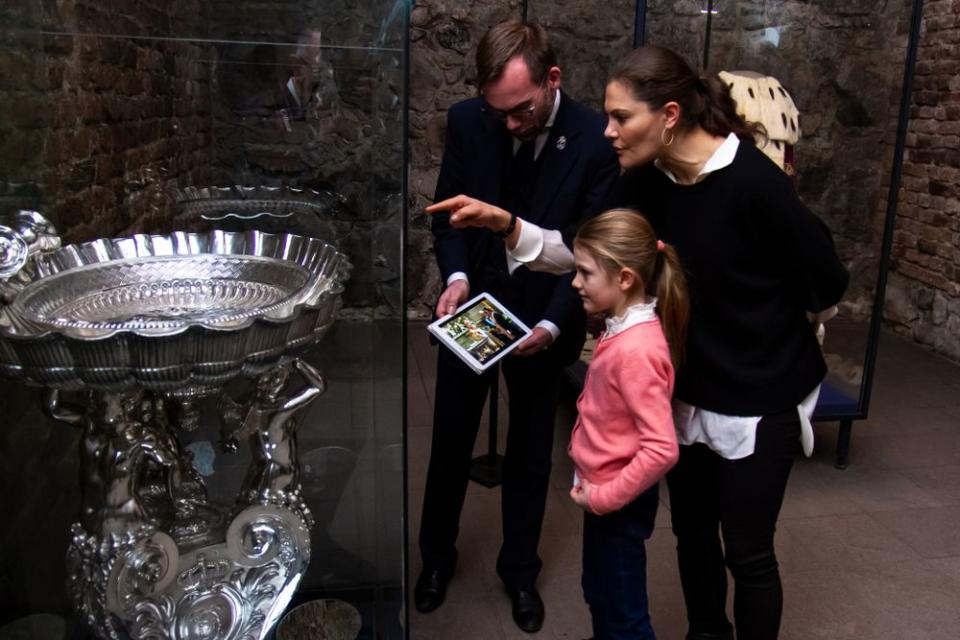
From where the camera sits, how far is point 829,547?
10.1 ft

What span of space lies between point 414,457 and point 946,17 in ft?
13.1

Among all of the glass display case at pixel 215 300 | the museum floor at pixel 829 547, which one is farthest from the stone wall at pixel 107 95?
the museum floor at pixel 829 547

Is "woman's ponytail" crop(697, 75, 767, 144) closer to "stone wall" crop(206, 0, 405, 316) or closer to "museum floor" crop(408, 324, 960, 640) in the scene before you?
"stone wall" crop(206, 0, 405, 316)

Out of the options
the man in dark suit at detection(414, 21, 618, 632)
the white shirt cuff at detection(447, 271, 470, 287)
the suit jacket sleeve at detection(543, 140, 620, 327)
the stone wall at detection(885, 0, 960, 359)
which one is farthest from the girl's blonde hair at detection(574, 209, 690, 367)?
the stone wall at detection(885, 0, 960, 359)

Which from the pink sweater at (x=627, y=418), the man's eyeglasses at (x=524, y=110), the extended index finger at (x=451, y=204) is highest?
the man's eyeglasses at (x=524, y=110)

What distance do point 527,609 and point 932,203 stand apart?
13.2 feet

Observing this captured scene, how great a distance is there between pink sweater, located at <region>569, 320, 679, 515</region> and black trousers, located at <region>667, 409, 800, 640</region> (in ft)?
0.62

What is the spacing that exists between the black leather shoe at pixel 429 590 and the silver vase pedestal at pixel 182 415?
781 millimetres

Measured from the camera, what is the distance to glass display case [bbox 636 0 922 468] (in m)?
3.34

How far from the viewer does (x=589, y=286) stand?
1846 millimetres

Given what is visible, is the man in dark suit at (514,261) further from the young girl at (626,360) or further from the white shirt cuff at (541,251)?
the young girl at (626,360)

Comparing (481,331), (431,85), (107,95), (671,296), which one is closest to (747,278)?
(671,296)

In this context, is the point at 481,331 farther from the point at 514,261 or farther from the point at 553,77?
the point at 553,77

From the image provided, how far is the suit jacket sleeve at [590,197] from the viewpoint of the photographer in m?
2.29
